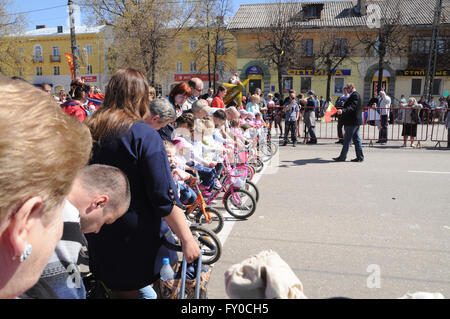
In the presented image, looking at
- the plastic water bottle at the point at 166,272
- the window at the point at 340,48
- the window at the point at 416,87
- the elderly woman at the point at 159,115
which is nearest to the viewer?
A: the plastic water bottle at the point at 166,272

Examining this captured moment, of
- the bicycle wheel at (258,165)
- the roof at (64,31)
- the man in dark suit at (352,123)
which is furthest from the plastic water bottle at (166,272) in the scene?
the roof at (64,31)

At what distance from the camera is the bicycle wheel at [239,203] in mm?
5324

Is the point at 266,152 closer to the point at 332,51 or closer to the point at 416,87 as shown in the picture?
the point at 332,51

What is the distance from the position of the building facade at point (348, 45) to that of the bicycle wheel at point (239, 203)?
30.5m

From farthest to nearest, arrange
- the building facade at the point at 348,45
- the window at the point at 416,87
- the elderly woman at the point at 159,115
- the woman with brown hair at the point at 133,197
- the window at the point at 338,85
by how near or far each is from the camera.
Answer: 1. the window at the point at 338,85
2. the window at the point at 416,87
3. the building facade at the point at 348,45
4. the elderly woman at the point at 159,115
5. the woman with brown hair at the point at 133,197

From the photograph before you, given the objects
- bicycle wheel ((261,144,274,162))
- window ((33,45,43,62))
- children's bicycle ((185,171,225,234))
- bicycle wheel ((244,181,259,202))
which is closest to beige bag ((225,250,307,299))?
children's bicycle ((185,171,225,234))

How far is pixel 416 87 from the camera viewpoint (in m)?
34.5

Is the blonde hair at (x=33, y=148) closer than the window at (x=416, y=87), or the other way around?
the blonde hair at (x=33, y=148)

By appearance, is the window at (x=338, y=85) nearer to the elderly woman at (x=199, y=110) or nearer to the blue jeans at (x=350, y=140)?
the blue jeans at (x=350, y=140)

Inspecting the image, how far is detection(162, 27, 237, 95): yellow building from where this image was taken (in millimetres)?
38156

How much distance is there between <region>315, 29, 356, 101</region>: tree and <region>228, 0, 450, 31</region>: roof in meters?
1.49

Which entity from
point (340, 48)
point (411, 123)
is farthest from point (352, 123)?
point (340, 48)

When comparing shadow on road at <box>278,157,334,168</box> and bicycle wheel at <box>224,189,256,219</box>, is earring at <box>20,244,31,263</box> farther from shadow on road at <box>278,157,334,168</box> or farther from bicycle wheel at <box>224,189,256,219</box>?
shadow on road at <box>278,157,334,168</box>

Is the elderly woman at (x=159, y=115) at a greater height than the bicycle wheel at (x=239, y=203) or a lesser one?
greater
